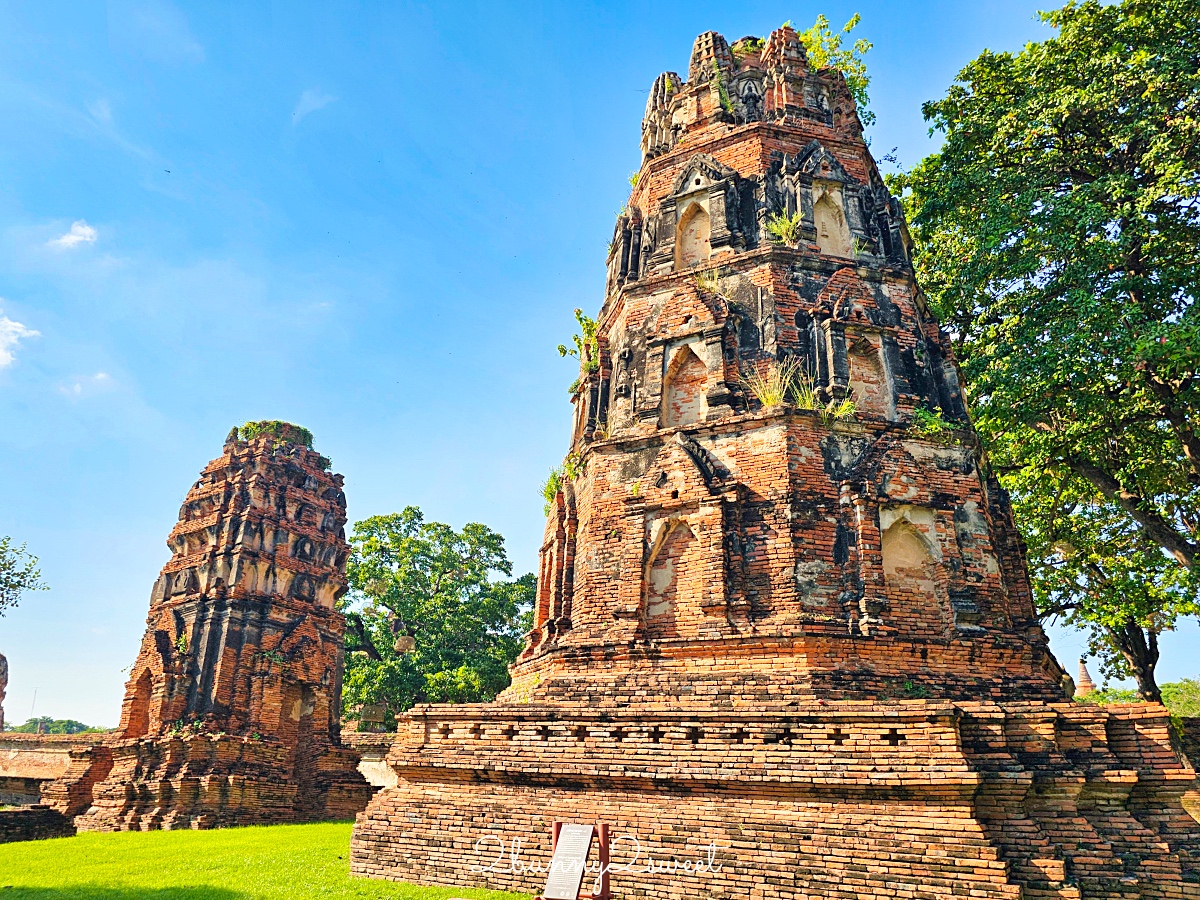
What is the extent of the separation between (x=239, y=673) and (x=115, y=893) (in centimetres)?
1022

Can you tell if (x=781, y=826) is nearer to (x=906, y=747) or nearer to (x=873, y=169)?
(x=906, y=747)

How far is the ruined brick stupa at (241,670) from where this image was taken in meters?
17.7

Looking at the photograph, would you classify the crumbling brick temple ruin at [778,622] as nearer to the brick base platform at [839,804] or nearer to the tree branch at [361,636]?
the brick base platform at [839,804]

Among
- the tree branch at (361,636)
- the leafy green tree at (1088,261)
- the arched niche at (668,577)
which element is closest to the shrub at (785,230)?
the leafy green tree at (1088,261)

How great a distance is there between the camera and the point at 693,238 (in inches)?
576

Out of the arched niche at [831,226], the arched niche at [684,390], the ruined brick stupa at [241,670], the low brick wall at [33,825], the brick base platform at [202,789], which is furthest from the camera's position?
the ruined brick stupa at [241,670]

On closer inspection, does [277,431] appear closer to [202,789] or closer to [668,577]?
[202,789]

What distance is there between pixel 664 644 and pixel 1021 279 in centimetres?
949

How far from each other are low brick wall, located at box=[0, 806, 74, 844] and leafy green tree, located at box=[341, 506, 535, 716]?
12144 millimetres

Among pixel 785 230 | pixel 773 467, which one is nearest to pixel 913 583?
pixel 773 467

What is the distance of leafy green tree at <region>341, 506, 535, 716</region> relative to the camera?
2862 cm

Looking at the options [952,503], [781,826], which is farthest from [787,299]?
[781,826]

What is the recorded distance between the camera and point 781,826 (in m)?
8.66

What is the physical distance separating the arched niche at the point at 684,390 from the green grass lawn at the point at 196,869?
6867 millimetres
